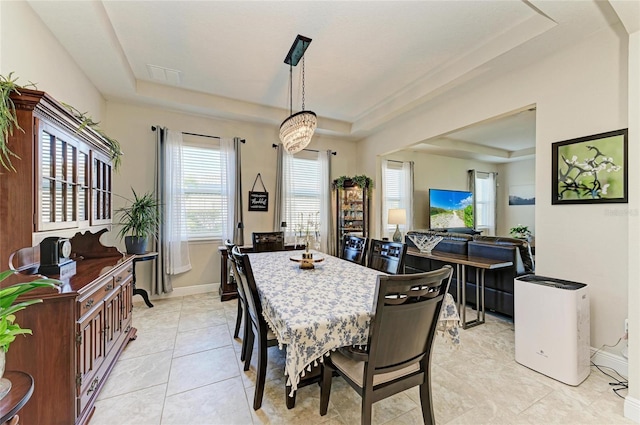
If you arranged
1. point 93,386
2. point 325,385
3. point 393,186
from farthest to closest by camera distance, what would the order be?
point 393,186, point 93,386, point 325,385

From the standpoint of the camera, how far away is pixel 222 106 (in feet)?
13.1

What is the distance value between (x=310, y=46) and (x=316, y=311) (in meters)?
2.66

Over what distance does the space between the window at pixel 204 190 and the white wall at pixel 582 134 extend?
4058 mm

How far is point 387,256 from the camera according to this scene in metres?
2.55

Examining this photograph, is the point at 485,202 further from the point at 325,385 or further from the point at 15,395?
the point at 15,395

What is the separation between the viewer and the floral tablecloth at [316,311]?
128 centimetres

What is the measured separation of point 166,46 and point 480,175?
8.11 meters

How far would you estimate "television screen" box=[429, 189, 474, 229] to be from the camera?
6547 millimetres

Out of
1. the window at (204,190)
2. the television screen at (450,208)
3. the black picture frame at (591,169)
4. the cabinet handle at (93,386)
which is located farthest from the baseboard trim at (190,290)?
the television screen at (450,208)

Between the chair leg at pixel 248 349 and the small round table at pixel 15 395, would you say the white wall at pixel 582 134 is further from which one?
the small round table at pixel 15 395

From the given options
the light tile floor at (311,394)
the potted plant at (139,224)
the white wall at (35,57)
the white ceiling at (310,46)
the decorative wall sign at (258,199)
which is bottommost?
the light tile floor at (311,394)

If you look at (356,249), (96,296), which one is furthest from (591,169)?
(96,296)

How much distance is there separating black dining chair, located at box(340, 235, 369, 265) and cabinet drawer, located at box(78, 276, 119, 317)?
2.27 m

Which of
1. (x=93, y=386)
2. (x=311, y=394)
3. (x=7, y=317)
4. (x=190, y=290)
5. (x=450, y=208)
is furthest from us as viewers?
(x=450, y=208)
